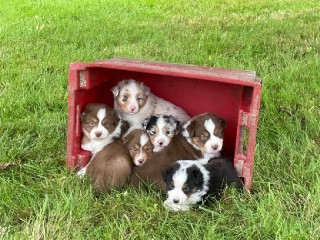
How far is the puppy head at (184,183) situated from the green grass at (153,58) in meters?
0.12

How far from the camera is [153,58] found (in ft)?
22.8

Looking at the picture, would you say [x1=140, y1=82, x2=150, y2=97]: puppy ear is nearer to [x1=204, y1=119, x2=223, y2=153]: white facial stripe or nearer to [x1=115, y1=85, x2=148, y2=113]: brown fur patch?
[x1=115, y1=85, x2=148, y2=113]: brown fur patch

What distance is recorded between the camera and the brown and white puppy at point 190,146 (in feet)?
13.5

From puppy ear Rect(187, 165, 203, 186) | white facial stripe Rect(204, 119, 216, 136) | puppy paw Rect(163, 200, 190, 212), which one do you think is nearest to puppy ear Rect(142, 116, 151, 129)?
white facial stripe Rect(204, 119, 216, 136)

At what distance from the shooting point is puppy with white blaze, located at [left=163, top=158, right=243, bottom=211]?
3.71 metres

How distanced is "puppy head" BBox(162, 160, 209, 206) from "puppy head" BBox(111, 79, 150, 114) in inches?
48.0

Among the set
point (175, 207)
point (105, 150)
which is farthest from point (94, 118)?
point (175, 207)

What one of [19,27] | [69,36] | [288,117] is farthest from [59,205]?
[19,27]

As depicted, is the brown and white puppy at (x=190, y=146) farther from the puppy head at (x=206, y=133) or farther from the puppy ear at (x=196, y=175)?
the puppy ear at (x=196, y=175)

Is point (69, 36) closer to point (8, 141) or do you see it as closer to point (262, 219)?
point (8, 141)

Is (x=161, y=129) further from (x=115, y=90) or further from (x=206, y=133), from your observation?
(x=115, y=90)

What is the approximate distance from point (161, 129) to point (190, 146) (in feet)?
0.93

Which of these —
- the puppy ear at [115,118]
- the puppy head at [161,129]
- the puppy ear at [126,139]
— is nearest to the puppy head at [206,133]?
the puppy head at [161,129]

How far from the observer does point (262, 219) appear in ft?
11.1
